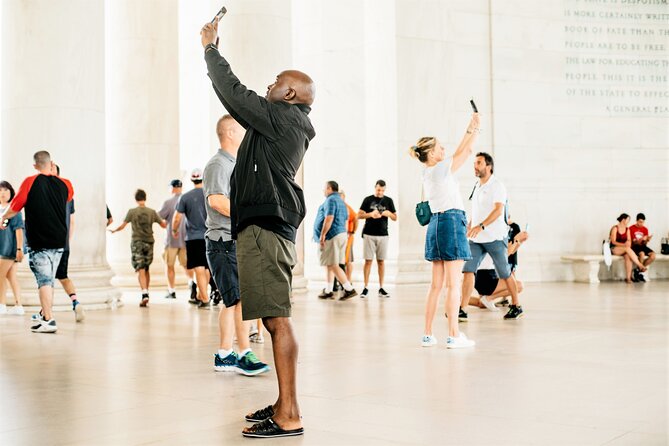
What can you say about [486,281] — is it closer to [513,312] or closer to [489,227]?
[513,312]

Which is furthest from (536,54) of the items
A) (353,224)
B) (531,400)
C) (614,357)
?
(531,400)

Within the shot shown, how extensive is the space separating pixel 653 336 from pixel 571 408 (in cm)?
451

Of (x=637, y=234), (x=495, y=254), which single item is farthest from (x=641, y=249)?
(x=495, y=254)

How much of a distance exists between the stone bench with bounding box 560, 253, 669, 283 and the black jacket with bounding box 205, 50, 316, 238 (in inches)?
661

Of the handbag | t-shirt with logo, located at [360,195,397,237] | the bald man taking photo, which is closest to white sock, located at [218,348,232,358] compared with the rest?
the bald man taking photo

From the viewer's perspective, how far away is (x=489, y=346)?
9.16 meters

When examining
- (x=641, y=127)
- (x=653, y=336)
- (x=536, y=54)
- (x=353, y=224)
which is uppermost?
(x=536, y=54)

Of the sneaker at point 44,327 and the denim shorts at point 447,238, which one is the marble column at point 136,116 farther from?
the denim shorts at point 447,238

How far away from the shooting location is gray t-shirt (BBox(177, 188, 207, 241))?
560 inches

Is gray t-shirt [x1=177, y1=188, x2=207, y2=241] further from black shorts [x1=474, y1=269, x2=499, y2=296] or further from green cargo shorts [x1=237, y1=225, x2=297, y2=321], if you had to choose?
green cargo shorts [x1=237, y1=225, x2=297, y2=321]

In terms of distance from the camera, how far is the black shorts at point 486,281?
13.6 m

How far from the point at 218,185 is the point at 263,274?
2.57 m

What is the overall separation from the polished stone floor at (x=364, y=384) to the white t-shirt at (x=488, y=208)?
1.21 metres

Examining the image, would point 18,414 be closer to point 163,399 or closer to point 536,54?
point 163,399
